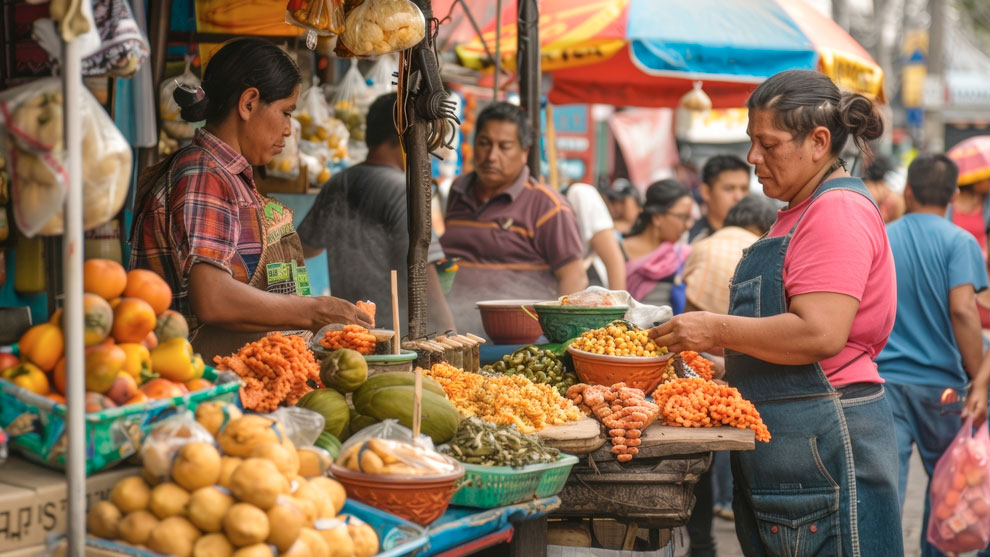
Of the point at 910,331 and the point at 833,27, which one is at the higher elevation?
the point at 833,27

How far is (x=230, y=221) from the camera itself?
10.0 feet

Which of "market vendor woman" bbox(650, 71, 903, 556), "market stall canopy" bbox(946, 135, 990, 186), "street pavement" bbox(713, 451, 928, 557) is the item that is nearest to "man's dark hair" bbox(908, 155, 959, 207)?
"street pavement" bbox(713, 451, 928, 557)

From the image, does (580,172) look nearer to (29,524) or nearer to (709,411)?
(709,411)

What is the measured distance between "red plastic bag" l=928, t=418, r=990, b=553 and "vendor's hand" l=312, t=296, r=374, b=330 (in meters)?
2.96

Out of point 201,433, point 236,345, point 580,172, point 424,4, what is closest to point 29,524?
point 201,433

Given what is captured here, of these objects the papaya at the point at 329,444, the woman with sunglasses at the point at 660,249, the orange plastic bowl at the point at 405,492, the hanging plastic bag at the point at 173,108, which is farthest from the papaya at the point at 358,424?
the woman with sunglasses at the point at 660,249

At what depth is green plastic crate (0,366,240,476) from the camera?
189 cm

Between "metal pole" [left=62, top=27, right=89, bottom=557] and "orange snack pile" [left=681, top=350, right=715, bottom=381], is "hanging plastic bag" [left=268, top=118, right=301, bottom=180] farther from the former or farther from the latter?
"metal pole" [left=62, top=27, right=89, bottom=557]

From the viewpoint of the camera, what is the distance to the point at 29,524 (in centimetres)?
188

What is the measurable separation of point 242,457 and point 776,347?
1.60 metres

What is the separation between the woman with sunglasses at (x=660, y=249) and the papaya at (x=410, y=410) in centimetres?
442

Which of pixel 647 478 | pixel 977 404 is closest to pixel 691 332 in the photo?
pixel 647 478

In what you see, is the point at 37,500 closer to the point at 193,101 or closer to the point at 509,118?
the point at 193,101

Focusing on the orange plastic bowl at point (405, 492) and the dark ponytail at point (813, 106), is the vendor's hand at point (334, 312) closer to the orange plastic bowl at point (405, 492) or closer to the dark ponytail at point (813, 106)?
the orange plastic bowl at point (405, 492)
